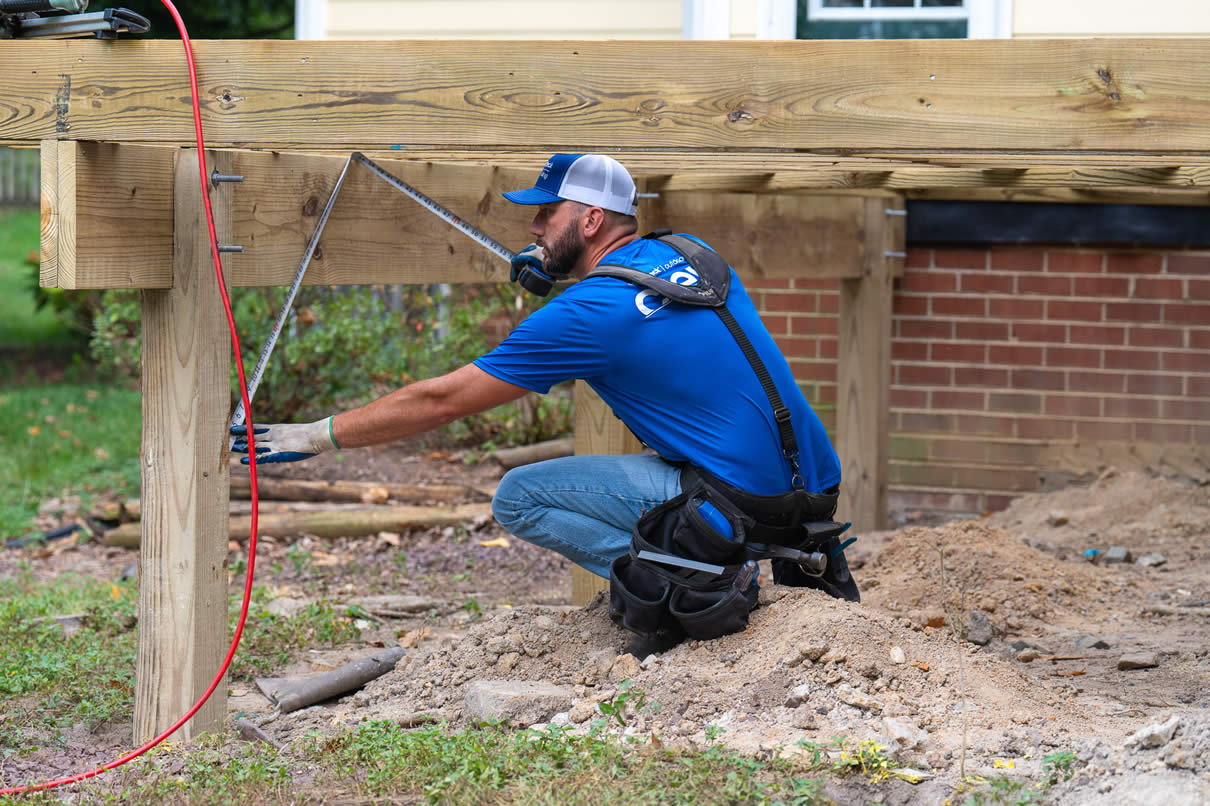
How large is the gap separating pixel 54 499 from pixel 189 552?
5.23m

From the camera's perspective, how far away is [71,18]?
3.46 metres

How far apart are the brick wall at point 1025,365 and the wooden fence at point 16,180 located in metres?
20.8

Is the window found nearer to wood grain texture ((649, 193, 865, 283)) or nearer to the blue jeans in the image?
wood grain texture ((649, 193, 865, 283))

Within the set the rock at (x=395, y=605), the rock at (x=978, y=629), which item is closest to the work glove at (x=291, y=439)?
the rock at (x=395, y=605)

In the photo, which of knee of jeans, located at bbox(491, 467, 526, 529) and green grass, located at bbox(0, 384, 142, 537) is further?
green grass, located at bbox(0, 384, 142, 537)

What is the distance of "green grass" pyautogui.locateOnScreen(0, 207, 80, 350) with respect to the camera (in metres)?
15.0

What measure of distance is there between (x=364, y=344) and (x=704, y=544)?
211 inches

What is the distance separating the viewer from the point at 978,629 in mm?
4910

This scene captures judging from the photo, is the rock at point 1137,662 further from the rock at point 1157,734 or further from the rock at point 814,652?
the rock at point 814,652

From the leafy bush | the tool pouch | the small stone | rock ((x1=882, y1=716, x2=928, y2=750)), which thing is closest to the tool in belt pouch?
the tool pouch

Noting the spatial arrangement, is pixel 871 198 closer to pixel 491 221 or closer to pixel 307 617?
pixel 491 221

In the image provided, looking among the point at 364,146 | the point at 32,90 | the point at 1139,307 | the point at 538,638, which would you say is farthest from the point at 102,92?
the point at 1139,307

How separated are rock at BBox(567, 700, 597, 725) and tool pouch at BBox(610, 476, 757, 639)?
0.34 meters

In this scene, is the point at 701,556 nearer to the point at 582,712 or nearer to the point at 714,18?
the point at 582,712
